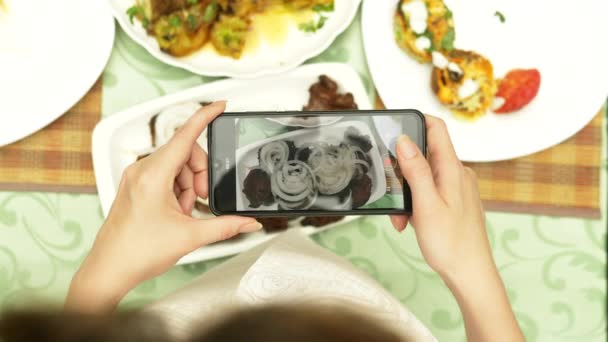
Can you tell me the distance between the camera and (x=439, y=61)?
75 cm

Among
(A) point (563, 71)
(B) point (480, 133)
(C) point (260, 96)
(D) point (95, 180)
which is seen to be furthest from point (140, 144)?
(A) point (563, 71)

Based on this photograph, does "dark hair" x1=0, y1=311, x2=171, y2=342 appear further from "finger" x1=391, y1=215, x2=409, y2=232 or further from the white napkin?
"finger" x1=391, y1=215, x2=409, y2=232

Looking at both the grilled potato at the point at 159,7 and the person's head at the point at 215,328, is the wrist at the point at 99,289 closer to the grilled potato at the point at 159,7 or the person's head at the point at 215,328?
the person's head at the point at 215,328

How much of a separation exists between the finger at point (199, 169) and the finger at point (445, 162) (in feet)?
0.93

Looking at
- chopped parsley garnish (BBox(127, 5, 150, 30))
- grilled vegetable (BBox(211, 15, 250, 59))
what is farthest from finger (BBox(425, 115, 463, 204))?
chopped parsley garnish (BBox(127, 5, 150, 30))

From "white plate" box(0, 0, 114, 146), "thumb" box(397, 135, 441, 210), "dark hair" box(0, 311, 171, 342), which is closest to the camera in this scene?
"dark hair" box(0, 311, 171, 342)

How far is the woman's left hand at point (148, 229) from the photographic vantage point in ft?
1.89

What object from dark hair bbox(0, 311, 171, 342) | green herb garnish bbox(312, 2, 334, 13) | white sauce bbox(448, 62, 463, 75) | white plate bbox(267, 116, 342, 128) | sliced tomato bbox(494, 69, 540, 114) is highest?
green herb garnish bbox(312, 2, 334, 13)

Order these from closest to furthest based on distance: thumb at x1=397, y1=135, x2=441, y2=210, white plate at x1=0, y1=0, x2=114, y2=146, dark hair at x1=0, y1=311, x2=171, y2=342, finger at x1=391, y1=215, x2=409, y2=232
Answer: dark hair at x1=0, y1=311, x2=171, y2=342, thumb at x1=397, y1=135, x2=441, y2=210, finger at x1=391, y1=215, x2=409, y2=232, white plate at x1=0, y1=0, x2=114, y2=146

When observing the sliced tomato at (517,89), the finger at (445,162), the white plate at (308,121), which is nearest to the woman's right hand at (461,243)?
the finger at (445,162)

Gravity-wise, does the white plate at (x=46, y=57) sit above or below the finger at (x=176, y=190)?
above

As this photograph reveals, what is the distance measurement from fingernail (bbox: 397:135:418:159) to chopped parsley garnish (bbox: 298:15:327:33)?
294mm

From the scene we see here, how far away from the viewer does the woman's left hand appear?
1.89ft

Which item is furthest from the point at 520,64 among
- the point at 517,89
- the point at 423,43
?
the point at 423,43
